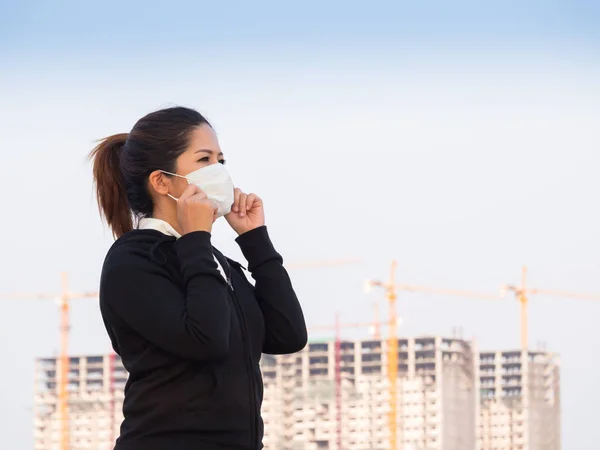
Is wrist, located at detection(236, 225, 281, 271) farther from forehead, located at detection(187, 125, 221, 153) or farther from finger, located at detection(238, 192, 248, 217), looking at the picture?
forehead, located at detection(187, 125, 221, 153)

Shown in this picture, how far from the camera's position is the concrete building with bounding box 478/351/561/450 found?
136 ft

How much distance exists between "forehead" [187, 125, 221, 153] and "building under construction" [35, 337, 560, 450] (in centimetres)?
3850

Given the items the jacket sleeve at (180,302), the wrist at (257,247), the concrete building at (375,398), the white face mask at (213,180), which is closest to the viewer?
the jacket sleeve at (180,302)

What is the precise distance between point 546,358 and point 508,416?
94.9 inches

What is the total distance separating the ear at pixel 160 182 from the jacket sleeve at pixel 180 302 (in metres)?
0.10

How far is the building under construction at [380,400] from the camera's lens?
132ft

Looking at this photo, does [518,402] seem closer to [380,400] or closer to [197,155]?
[380,400]

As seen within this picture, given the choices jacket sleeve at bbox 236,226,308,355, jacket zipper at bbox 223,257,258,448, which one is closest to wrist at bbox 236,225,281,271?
jacket sleeve at bbox 236,226,308,355

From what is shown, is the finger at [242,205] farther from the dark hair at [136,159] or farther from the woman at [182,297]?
the dark hair at [136,159]

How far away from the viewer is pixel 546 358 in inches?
1678

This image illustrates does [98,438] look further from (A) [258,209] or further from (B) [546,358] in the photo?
(A) [258,209]

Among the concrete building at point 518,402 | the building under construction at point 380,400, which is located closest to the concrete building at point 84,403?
the building under construction at point 380,400

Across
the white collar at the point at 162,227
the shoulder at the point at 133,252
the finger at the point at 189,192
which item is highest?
the finger at the point at 189,192

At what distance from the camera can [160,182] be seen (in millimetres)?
1657
